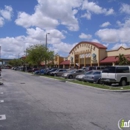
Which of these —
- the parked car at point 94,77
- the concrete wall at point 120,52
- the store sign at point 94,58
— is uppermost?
the concrete wall at point 120,52

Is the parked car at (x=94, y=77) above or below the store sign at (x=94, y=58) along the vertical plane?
below

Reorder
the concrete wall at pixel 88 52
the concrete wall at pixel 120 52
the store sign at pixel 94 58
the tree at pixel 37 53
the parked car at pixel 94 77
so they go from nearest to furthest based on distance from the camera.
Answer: the parked car at pixel 94 77, the concrete wall at pixel 120 52, the tree at pixel 37 53, the concrete wall at pixel 88 52, the store sign at pixel 94 58

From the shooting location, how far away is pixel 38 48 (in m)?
48.5

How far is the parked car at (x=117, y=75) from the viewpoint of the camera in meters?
19.6

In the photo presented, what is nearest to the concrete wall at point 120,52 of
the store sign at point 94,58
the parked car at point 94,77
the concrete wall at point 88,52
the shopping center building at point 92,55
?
the shopping center building at point 92,55

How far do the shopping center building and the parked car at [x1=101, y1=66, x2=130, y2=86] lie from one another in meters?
23.7

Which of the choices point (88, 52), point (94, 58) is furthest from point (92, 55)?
point (88, 52)

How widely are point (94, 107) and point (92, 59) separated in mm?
46258

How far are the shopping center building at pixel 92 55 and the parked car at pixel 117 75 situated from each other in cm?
2373

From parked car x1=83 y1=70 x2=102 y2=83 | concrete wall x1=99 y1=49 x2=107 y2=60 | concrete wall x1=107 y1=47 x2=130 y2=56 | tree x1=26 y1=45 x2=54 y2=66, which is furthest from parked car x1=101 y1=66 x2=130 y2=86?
concrete wall x1=99 y1=49 x2=107 y2=60

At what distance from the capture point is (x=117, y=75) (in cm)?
1950

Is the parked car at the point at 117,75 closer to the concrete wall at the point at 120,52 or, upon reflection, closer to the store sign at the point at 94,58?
the concrete wall at the point at 120,52

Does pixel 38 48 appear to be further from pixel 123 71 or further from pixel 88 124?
pixel 88 124

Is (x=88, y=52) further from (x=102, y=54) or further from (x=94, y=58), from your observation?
(x=102, y=54)
